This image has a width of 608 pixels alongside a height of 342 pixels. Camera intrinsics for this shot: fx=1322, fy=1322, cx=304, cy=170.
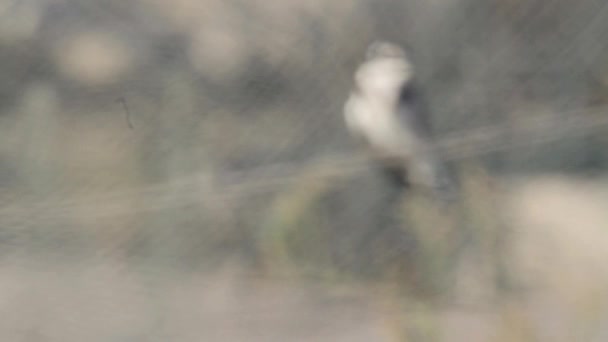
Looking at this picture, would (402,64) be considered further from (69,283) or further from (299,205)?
(69,283)

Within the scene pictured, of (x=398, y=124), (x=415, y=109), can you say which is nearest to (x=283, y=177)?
(x=415, y=109)

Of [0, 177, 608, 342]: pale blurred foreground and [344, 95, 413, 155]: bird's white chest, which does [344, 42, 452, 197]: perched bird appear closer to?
[344, 95, 413, 155]: bird's white chest

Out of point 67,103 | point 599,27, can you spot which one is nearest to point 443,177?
point 599,27

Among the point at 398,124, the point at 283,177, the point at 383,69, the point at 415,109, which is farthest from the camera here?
the point at 398,124

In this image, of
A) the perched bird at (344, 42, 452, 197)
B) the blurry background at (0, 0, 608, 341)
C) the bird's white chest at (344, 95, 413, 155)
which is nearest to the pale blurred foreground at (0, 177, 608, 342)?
the blurry background at (0, 0, 608, 341)

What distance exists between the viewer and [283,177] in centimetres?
377

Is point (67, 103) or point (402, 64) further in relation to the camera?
point (402, 64)

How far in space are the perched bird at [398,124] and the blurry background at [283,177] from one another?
5cm

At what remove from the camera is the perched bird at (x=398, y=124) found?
387 centimetres

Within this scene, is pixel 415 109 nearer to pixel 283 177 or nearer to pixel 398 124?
pixel 398 124

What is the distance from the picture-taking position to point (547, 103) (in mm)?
3865

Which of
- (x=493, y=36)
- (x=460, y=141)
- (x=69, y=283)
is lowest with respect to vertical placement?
(x=69, y=283)

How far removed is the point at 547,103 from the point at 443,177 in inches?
15.2

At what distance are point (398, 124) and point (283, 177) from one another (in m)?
0.63
